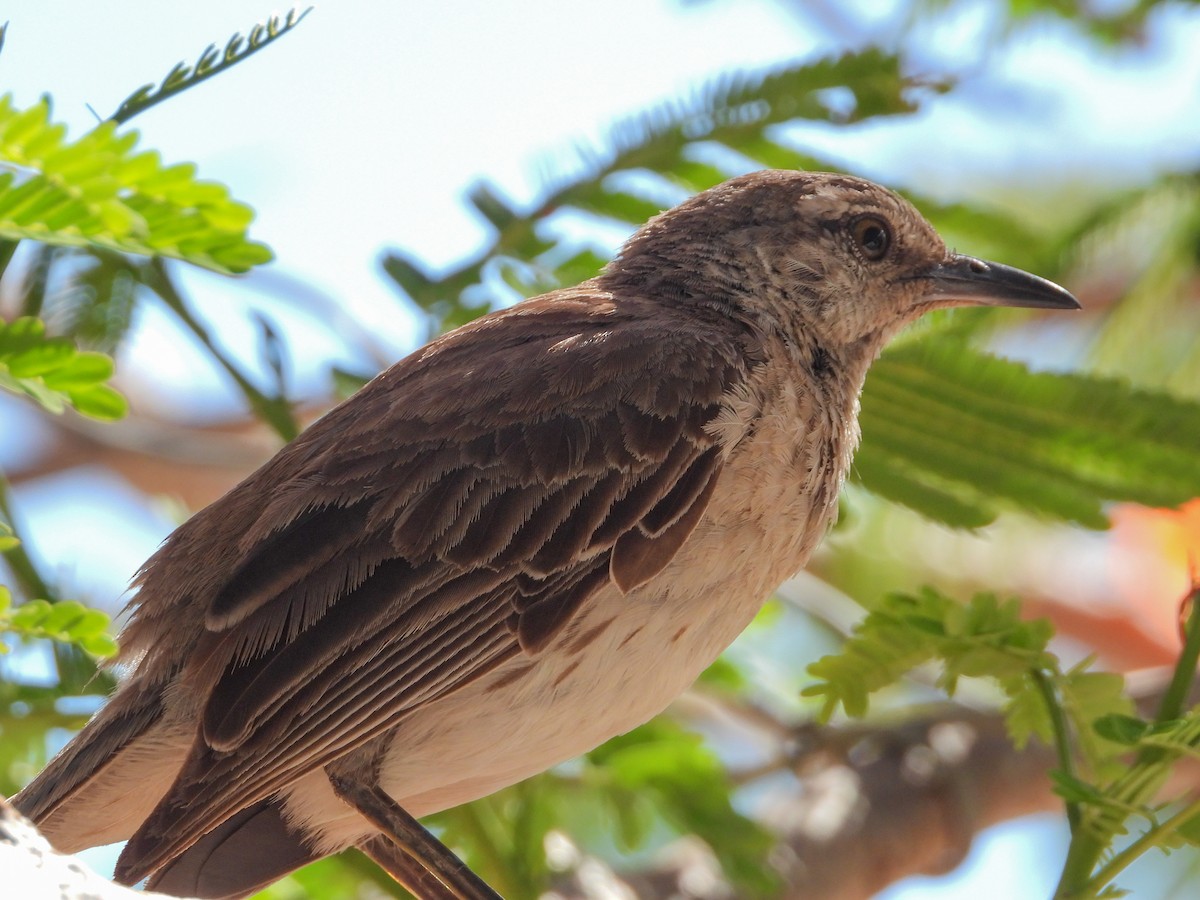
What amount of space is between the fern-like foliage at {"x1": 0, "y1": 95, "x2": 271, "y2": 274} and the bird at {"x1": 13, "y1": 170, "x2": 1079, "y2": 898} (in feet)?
3.43

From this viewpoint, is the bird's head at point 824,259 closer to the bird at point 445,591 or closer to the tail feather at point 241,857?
the bird at point 445,591

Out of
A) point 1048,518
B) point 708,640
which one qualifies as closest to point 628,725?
Answer: point 708,640

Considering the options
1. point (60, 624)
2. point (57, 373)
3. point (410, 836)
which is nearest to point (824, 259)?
point (410, 836)

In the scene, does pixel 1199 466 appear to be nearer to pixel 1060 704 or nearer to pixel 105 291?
pixel 1060 704

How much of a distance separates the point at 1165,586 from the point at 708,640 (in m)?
3.81

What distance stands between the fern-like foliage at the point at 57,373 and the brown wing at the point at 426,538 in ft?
3.18

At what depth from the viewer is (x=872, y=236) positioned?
4641 millimetres

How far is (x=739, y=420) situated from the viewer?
12.6ft

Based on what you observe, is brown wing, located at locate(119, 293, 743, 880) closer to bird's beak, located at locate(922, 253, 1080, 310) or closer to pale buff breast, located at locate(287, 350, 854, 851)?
pale buff breast, located at locate(287, 350, 854, 851)

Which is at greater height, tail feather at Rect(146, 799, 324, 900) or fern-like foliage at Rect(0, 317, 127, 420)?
fern-like foliage at Rect(0, 317, 127, 420)

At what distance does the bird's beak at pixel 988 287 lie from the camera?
4477 millimetres

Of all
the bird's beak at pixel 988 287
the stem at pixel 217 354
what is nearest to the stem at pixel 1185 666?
the bird's beak at pixel 988 287

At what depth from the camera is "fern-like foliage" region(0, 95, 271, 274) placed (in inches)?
99.4

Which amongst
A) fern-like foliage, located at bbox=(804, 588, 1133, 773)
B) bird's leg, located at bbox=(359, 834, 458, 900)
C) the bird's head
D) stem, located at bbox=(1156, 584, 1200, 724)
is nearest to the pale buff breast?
bird's leg, located at bbox=(359, 834, 458, 900)
